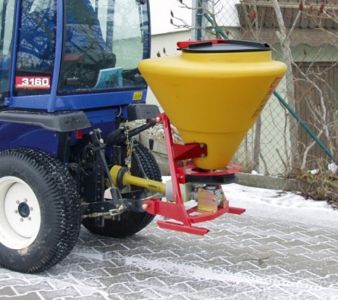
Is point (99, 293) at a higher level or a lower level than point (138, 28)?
lower

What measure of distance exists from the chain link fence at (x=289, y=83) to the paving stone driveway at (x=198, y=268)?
151 cm

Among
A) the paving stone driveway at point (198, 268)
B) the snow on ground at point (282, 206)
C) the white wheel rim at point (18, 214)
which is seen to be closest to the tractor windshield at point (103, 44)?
the white wheel rim at point (18, 214)

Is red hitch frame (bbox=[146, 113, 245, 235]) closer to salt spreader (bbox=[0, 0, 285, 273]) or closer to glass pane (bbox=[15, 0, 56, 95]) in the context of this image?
salt spreader (bbox=[0, 0, 285, 273])

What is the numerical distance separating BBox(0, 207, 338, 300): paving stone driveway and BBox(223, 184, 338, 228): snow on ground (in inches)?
9.6

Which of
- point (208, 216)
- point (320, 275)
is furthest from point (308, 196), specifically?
point (208, 216)

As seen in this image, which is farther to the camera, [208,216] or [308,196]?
[308,196]

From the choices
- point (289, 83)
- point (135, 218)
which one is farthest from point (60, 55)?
point (289, 83)

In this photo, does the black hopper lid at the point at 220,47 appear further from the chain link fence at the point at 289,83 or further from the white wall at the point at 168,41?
the white wall at the point at 168,41

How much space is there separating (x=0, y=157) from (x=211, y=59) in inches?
65.3

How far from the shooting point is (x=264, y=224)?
5.76m

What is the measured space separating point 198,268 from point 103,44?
1748 millimetres

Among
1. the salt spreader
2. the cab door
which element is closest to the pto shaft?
the salt spreader

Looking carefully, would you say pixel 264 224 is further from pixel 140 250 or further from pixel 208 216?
pixel 208 216

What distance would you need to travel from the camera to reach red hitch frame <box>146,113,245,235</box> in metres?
4.08
